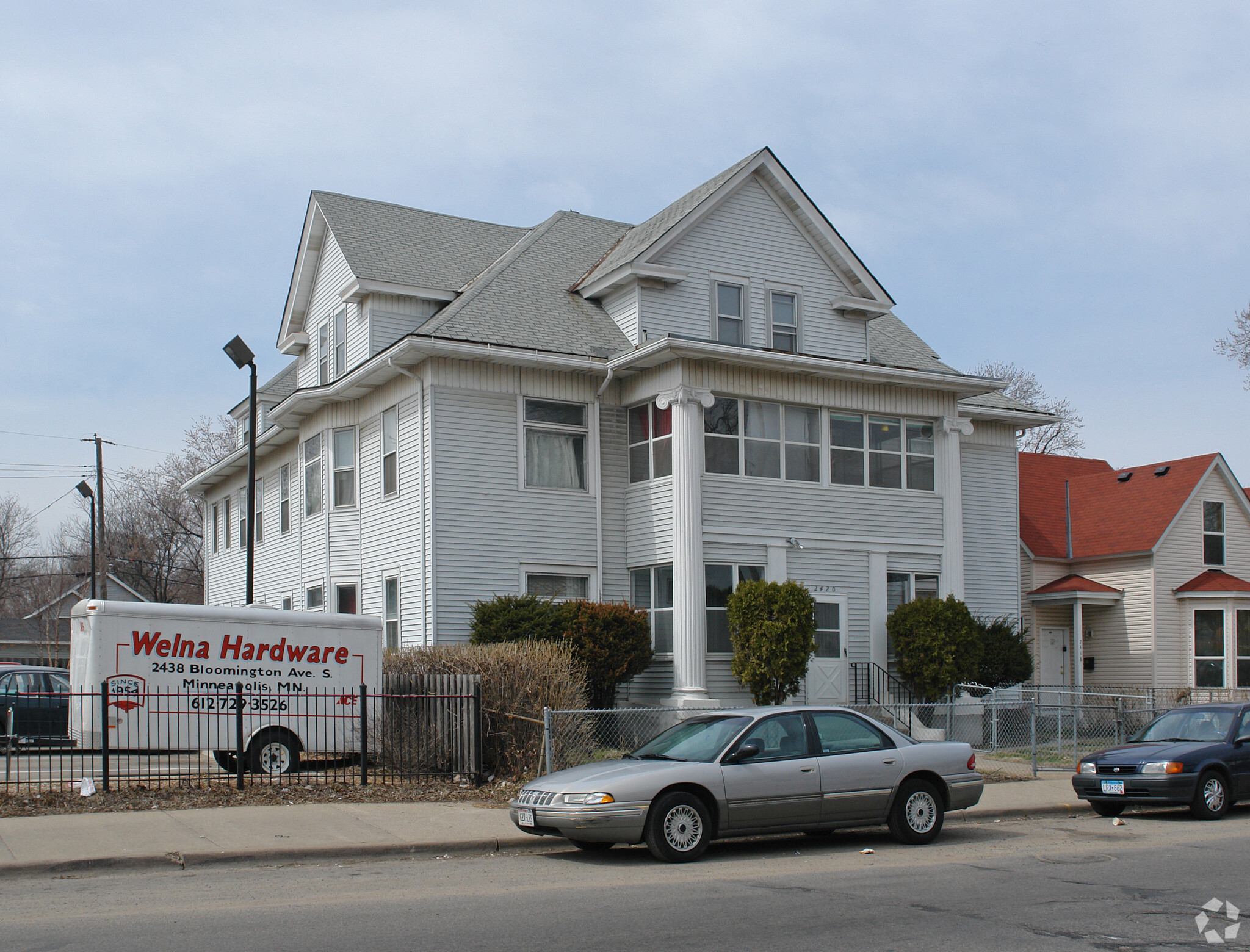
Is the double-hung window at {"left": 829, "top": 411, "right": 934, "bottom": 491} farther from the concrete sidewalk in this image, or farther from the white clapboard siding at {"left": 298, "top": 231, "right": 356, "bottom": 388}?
the concrete sidewalk

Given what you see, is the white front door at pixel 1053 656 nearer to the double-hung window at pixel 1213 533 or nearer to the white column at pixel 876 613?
the double-hung window at pixel 1213 533

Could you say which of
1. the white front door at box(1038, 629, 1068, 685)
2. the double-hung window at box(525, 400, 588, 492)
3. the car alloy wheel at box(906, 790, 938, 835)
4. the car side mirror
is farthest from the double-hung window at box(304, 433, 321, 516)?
the white front door at box(1038, 629, 1068, 685)

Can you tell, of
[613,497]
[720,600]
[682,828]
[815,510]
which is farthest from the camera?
[815,510]

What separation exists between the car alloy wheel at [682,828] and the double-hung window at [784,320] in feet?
46.8

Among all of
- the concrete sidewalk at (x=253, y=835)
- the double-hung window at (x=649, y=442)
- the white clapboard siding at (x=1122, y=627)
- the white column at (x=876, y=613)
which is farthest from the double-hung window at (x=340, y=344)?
the white clapboard siding at (x=1122, y=627)

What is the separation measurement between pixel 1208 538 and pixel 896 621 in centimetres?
1192

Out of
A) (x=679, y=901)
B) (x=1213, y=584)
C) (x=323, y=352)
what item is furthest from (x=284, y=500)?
(x=1213, y=584)

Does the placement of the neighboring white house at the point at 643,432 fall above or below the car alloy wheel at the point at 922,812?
above

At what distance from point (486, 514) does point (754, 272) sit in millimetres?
7253

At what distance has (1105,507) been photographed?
3091cm

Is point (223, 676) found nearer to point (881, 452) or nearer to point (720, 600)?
point (720, 600)

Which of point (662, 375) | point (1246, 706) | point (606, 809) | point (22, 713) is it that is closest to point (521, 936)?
point (606, 809)

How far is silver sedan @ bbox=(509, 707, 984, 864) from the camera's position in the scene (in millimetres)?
10469

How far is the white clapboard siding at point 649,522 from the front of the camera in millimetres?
21250
